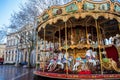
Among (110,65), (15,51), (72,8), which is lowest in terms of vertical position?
(110,65)

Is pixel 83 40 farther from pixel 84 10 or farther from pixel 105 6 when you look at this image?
pixel 105 6

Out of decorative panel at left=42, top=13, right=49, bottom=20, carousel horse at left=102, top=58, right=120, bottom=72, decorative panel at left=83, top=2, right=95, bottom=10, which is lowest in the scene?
carousel horse at left=102, top=58, right=120, bottom=72

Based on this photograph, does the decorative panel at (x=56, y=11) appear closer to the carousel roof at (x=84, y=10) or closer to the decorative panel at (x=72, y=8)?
the carousel roof at (x=84, y=10)

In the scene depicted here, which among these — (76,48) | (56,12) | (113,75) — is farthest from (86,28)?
(113,75)

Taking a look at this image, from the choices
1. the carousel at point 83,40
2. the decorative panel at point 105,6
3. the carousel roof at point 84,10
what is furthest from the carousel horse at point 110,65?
the decorative panel at point 105,6

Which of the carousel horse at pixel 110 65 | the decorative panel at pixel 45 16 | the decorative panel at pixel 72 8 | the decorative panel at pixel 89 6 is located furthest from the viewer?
the decorative panel at pixel 45 16

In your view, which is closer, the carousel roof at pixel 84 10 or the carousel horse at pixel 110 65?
the carousel roof at pixel 84 10

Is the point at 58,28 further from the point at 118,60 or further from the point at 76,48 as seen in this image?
the point at 118,60

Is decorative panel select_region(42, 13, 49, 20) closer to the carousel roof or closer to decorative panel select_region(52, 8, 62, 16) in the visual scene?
the carousel roof

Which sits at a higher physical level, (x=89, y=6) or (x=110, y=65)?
(x=89, y=6)

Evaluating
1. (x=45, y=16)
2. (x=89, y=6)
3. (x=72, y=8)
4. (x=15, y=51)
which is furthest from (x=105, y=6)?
(x=15, y=51)

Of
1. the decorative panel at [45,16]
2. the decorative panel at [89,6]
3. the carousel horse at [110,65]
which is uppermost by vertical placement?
the decorative panel at [89,6]

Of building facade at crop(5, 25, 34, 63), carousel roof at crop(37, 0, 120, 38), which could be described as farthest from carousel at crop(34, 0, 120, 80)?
building facade at crop(5, 25, 34, 63)

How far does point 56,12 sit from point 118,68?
546 cm
